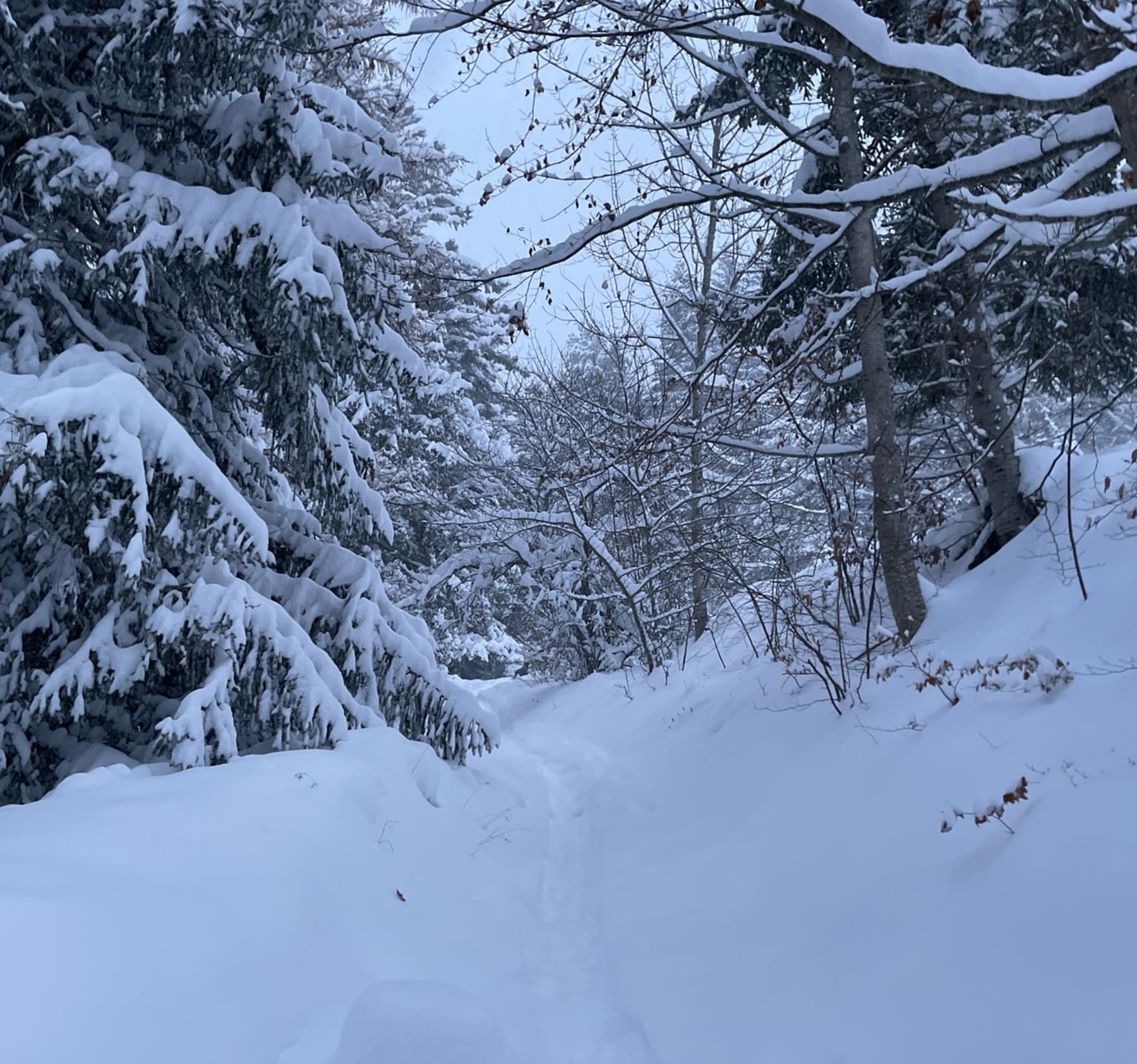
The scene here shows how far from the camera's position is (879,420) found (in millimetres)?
6609

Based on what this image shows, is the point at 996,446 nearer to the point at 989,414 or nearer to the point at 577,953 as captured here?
the point at 989,414

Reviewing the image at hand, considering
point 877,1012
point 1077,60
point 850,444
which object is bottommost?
point 877,1012

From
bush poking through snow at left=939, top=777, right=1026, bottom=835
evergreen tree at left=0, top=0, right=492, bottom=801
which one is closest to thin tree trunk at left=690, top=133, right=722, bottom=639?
evergreen tree at left=0, top=0, right=492, bottom=801

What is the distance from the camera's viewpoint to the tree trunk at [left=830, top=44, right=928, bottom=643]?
6426 mm

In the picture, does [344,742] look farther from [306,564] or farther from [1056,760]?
[1056,760]

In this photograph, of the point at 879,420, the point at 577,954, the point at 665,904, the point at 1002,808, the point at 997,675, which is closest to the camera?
the point at 1002,808

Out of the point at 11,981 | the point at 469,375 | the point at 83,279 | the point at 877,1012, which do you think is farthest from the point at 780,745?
the point at 469,375

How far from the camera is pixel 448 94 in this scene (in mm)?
4883

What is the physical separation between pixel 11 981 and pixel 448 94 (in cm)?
493

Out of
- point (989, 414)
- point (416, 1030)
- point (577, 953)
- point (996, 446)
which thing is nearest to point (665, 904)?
point (577, 953)

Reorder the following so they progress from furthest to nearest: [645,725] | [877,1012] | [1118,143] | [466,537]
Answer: [466,537]
[645,725]
[1118,143]
[877,1012]

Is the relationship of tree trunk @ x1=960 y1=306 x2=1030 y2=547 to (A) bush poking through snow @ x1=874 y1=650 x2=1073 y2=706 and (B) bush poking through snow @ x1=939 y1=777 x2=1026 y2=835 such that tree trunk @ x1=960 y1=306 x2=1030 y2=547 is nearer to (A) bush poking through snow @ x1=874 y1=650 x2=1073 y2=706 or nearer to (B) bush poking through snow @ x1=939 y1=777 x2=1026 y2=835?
(A) bush poking through snow @ x1=874 y1=650 x2=1073 y2=706

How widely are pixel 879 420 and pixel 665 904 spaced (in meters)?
4.26

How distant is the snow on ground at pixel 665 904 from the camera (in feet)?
8.48
